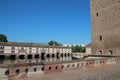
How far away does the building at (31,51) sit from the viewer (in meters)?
27.8

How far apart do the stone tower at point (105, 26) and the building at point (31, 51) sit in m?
10.7

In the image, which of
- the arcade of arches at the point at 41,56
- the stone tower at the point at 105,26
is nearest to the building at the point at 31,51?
the arcade of arches at the point at 41,56

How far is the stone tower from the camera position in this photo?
22922 mm

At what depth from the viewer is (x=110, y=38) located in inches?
935

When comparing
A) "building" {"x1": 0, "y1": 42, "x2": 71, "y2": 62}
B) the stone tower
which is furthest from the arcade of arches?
the stone tower

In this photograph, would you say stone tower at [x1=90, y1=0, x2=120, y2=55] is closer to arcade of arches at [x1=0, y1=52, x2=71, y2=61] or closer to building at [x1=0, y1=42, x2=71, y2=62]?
building at [x1=0, y1=42, x2=71, y2=62]

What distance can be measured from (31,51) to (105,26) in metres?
15.3

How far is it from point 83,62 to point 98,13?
603 inches

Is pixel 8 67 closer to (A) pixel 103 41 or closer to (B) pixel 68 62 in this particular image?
(B) pixel 68 62

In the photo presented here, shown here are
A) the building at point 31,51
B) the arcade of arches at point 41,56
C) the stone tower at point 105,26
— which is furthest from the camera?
the arcade of arches at point 41,56

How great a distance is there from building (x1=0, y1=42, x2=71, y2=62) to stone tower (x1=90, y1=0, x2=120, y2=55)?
422 inches

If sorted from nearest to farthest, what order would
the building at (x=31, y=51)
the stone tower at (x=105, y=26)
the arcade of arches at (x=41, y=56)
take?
the stone tower at (x=105, y=26) → the building at (x=31, y=51) → the arcade of arches at (x=41, y=56)

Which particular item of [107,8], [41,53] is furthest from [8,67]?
[41,53]

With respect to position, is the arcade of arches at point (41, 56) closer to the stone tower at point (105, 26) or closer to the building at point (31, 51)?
the building at point (31, 51)
